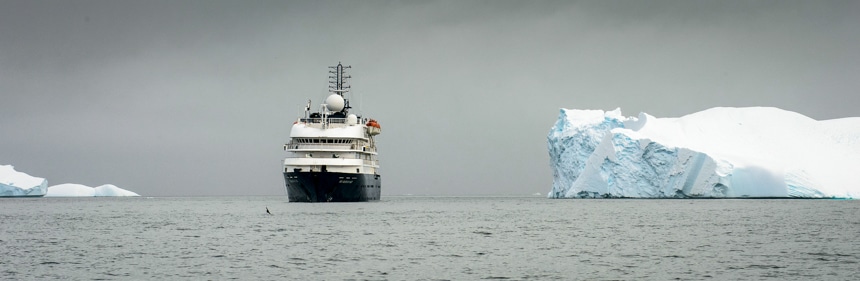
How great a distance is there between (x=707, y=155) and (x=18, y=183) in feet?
306

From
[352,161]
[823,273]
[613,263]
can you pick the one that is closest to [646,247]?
[613,263]

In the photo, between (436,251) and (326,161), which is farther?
(326,161)

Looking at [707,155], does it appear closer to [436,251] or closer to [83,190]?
[436,251]

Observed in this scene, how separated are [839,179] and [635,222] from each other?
35429mm

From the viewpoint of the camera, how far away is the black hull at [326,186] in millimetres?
58344

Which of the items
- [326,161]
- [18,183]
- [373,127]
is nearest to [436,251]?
[326,161]

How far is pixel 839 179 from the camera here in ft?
225

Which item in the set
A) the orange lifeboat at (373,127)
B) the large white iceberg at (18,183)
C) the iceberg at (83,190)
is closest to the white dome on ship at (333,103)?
the orange lifeboat at (373,127)

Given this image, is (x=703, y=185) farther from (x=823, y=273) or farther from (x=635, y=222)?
(x=823, y=273)

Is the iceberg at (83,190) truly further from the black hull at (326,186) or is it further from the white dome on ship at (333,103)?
the black hull at (326,186)

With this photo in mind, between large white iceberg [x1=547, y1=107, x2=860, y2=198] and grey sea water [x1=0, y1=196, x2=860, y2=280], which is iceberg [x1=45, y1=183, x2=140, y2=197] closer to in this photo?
large white iceberg [x1=547, y1=107, x2=860, y2=198]

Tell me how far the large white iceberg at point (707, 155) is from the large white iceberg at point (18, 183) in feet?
249

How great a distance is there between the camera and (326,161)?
191 feet

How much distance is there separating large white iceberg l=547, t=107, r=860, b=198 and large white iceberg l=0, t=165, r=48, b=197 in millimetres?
76003
